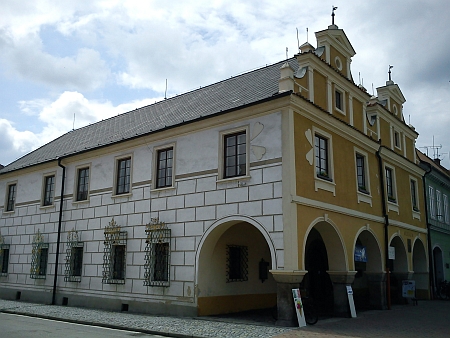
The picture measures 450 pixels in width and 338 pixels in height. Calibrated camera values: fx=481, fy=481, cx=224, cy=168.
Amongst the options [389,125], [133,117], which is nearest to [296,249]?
[389,125]

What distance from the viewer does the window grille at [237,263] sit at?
17500 mm

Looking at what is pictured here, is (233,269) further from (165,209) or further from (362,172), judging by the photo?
(362,172)

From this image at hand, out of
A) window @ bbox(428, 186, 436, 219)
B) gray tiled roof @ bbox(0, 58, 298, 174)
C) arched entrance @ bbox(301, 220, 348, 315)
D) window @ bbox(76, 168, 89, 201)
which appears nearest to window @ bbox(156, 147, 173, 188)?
gray tiled roof @ bbox(0, 58, 298, 174)

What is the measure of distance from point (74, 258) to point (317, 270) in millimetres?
11020

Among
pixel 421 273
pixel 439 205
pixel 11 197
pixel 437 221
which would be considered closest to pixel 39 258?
pixel 11 197

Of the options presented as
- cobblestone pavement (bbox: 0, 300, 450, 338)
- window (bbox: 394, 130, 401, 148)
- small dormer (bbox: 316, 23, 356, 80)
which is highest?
small dormer (bbox: 316, 23, 356, 80)

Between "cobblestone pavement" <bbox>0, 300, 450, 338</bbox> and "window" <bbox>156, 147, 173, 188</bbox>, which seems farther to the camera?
"window" <bbox>156, 147, 173, 188</bbox>

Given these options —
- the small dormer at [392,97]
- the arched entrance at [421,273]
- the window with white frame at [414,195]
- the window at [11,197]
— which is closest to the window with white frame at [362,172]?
the small dormer at [392,97]

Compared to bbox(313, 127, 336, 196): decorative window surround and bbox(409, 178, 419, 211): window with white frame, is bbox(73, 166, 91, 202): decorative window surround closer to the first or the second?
bbox(313, 127, 336, 196): decorative window surround

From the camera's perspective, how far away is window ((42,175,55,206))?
23.2m

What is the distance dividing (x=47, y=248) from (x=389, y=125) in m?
17.2

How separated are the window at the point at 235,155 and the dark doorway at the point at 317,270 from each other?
7466mm

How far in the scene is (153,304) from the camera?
17.2 metres

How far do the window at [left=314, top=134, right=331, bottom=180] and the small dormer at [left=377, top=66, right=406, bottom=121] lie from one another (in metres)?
8.39
